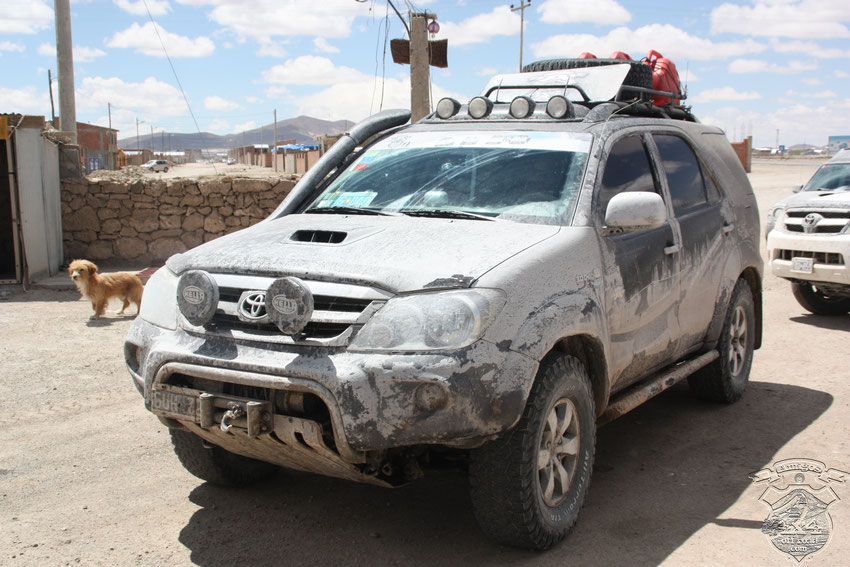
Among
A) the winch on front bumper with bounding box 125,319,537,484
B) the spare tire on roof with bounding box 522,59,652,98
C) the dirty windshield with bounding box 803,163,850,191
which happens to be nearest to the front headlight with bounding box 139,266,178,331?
the winch on front bumper with bounding box 125,319,537,484

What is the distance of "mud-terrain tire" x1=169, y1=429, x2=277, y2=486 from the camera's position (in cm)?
413

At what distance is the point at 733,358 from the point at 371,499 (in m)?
2.97

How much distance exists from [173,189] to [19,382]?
7843 mm

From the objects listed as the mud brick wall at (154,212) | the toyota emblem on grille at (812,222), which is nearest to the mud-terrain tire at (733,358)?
the toyota emblem on grille at (812,222)

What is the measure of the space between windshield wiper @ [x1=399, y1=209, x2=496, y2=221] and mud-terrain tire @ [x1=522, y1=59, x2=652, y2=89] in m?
2.25

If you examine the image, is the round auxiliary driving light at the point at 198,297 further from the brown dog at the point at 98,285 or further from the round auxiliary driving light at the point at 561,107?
the brown dog at the point at 98,285

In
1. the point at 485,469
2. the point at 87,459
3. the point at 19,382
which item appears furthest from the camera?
the point at 19,382

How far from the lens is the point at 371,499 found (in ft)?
14.0

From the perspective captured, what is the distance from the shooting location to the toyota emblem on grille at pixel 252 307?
10.9ft

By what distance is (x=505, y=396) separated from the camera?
124 inches

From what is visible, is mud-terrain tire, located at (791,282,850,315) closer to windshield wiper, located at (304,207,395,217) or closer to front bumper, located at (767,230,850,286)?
front bumper, located at (767,230,850,286)

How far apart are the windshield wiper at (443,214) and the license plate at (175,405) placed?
1441mm

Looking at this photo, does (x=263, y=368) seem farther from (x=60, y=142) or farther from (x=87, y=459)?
(x=60, y=142)

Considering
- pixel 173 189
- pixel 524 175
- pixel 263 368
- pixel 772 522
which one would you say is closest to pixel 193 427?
pixel 263 368
